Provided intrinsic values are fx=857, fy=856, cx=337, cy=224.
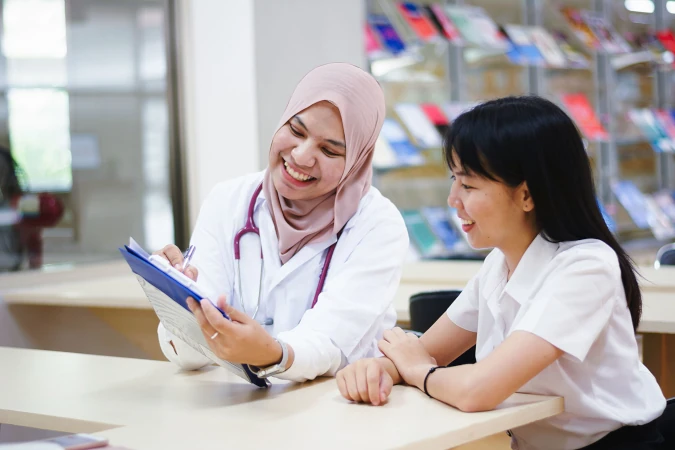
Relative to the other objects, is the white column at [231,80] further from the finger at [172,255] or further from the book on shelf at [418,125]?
the finger at [172,255]

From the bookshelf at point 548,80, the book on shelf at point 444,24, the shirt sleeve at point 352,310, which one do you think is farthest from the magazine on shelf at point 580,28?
the shirt sleeve at point 352,310

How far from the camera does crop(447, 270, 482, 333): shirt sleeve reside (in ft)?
6.08

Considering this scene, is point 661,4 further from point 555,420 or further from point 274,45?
point 555,420

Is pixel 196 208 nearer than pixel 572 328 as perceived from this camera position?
No

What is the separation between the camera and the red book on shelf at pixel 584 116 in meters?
6.23

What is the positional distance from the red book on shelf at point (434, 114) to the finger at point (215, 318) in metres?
3.98

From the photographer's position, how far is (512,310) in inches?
67.0

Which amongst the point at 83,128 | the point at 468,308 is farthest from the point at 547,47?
the point at 468,308

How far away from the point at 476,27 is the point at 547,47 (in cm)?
72

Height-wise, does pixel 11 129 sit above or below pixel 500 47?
below

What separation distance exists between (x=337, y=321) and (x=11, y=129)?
7.82 ft

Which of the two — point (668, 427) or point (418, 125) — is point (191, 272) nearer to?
point (668, 427)

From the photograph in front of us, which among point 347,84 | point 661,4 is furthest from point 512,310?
point 661,4

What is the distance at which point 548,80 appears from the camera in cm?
626
